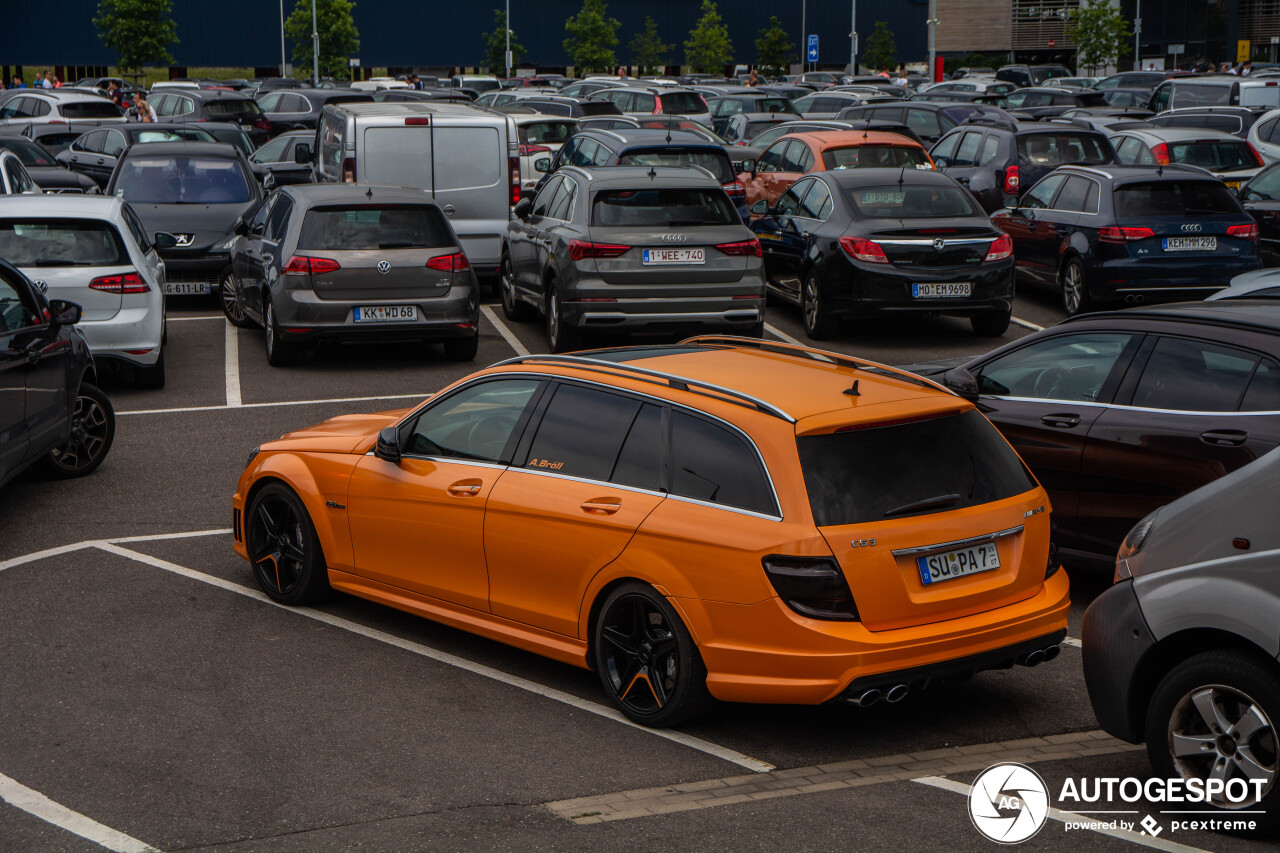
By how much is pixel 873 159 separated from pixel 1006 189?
2.63 metres

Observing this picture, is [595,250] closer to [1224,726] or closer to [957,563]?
[957,563]

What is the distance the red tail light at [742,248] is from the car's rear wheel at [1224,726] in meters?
9.15

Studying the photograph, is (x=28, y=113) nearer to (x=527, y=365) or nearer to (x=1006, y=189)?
(x=1006, y=189)

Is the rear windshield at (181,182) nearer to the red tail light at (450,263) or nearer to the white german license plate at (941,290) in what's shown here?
the red tail light at (450,263)

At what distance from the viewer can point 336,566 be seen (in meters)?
7.41

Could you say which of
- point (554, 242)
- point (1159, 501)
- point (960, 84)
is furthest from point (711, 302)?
point (960, 84)

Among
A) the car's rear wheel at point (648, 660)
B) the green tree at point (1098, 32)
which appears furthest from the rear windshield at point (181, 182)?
the green tree at point (1098, 32)

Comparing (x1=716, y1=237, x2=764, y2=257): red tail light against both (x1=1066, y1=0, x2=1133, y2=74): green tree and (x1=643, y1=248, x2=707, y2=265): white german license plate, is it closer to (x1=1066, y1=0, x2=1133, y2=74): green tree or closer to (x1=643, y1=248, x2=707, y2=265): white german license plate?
(x1=643, y1=248, x2=707, y2=265): white german license plate

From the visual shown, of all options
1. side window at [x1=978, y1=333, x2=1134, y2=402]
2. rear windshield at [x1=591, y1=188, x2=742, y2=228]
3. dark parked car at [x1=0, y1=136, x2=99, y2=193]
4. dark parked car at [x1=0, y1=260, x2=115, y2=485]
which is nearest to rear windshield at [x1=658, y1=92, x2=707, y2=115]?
dark parked car at [x1=0, y1=136, x2=99, y2=193]

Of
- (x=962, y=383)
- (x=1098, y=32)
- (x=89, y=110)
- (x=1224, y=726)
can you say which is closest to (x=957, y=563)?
(x=1224, y=726)

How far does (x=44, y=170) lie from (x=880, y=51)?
7330 cm

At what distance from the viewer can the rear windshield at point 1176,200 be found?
15.5 metres

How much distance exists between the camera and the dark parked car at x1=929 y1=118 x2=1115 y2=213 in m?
21.3

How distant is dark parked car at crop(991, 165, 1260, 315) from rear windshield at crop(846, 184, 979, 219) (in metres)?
1.66
